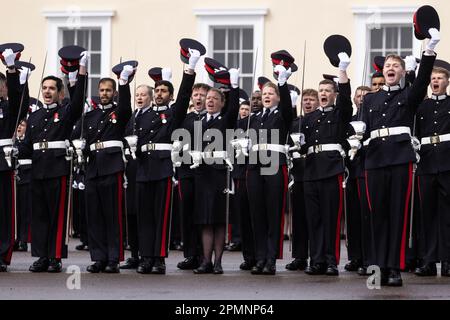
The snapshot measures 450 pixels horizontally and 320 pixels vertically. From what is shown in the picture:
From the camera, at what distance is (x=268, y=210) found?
12695mm

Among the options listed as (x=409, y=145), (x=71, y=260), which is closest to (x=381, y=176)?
(x=409, y=145)

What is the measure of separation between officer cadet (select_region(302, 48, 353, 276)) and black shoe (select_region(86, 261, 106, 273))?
75.4 inches

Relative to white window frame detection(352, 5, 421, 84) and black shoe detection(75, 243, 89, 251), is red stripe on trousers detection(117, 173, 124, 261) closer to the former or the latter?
black shoe detection(75, 243, 89, 251)

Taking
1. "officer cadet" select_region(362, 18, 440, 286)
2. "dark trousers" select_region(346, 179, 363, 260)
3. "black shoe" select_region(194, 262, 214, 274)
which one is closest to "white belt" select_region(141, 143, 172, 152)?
"black shoe" select_region(194, 262, 214, 274)

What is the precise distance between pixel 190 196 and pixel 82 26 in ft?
33.0

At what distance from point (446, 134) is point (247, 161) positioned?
1910 mm

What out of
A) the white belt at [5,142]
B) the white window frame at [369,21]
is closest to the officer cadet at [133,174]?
the white belt at [5,142]

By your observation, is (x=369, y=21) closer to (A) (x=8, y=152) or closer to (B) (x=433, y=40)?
(A) (x=8, y=152)

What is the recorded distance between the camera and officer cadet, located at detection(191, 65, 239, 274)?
1269 cm

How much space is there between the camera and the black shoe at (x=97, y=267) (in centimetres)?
1261

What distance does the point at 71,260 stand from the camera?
1446cm

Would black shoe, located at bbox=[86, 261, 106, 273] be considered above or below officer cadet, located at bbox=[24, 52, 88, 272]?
below

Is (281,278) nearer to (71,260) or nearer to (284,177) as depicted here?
(284,177)

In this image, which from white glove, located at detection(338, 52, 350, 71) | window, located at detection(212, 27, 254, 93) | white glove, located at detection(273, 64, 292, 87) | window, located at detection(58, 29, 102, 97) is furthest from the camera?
window, located at detection(58, 29, 102, 97)
